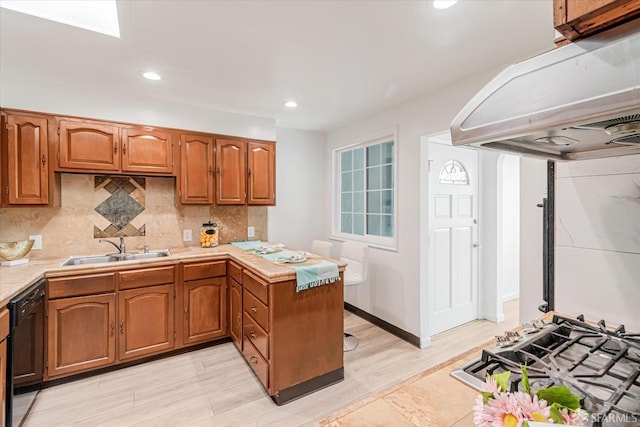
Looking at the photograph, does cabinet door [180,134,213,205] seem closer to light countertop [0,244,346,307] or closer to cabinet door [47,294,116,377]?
light countertop [0,244,346,307]

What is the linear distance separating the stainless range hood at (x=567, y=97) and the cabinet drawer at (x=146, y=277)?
266 cm

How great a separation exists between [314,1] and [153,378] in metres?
2.94

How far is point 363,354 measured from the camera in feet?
9.22

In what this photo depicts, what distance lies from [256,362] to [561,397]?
7.14 ft

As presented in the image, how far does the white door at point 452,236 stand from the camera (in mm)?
3213

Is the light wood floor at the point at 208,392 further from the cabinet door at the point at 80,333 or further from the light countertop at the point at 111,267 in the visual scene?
the light countertop at the point at 111,267

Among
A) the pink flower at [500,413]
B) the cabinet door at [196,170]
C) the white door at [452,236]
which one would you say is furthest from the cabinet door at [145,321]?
the pink flower at [500,413]

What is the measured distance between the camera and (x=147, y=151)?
293cm

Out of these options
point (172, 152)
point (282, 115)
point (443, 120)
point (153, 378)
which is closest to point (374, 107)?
point (443, 120)

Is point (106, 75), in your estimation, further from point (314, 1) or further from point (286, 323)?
point (286, 323)

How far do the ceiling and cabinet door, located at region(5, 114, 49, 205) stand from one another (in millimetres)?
404

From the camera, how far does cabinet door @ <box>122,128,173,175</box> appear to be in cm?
284

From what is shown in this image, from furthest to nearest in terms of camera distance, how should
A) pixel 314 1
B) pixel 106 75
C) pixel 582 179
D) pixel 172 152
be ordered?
pixel 172 152 < pixel 106 75 < pixel 314 1 < pixel 582 179

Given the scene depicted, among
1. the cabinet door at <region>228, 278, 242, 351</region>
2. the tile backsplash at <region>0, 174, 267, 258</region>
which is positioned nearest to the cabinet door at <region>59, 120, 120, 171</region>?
the tile backsplash at <region>0, 174, 267, 258</region>
